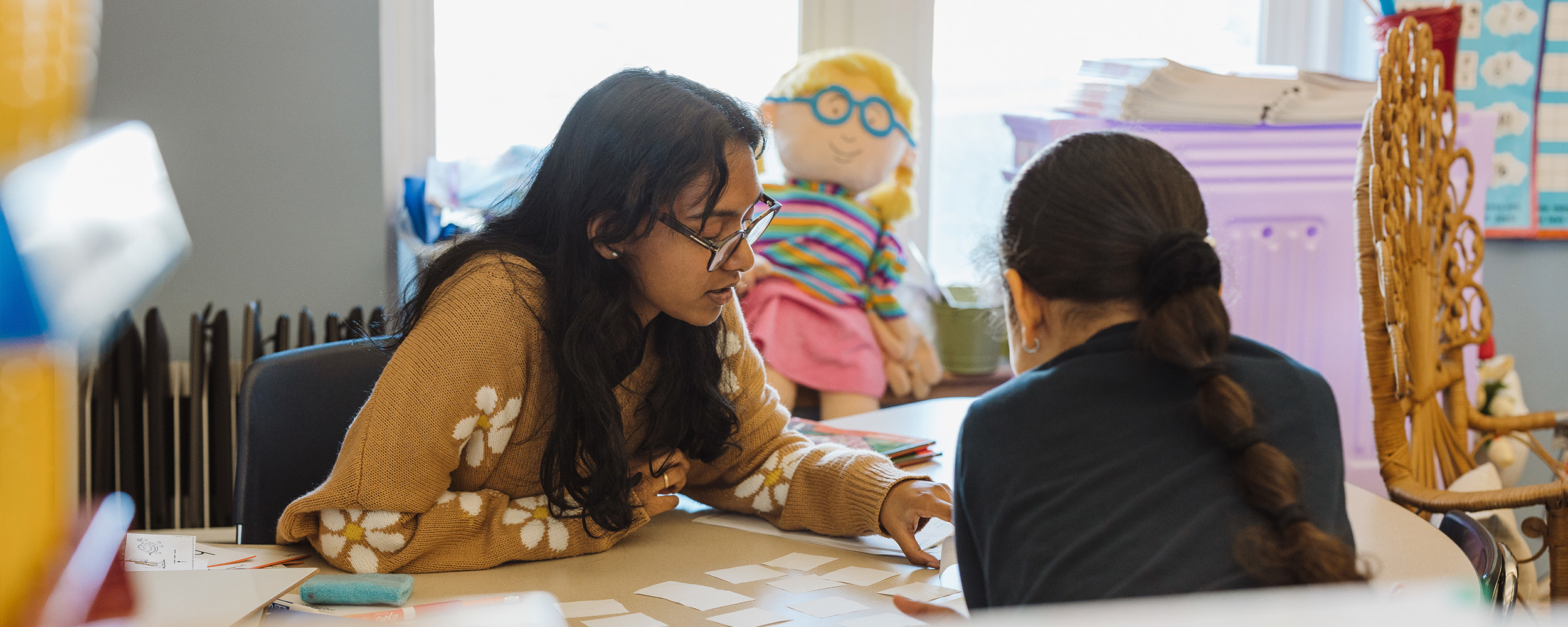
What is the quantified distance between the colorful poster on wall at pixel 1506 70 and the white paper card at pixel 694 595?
2299 mm

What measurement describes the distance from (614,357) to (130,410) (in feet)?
3.63

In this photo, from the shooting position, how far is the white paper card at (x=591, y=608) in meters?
0.79

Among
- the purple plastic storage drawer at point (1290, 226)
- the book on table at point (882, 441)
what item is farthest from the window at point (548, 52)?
the book on table at point (882, 441)

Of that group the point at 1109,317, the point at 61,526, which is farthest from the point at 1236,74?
the point at 61,526

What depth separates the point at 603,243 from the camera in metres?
1.01

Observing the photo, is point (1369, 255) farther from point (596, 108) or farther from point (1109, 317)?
point (596, 108)

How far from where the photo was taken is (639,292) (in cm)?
107

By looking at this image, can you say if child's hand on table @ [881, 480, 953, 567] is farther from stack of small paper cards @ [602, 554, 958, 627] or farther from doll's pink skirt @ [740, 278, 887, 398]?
doll's pink skirt @ [740, 278, 887, 398]

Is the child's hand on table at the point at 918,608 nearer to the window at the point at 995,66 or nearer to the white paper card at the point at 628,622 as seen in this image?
the white paper card at the point at 628,622

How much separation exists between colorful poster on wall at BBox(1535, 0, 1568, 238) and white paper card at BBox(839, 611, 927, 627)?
7.83 feet

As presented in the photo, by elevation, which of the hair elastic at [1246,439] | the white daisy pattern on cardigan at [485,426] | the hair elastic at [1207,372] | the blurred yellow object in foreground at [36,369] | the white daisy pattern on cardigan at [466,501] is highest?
the blurred yellow object in foreground at [36,369]

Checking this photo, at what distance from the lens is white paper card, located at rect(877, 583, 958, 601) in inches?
33.1

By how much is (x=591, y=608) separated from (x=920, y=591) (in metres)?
0.25

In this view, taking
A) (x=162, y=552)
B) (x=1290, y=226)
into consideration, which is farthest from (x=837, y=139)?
(x=162, y=552)
